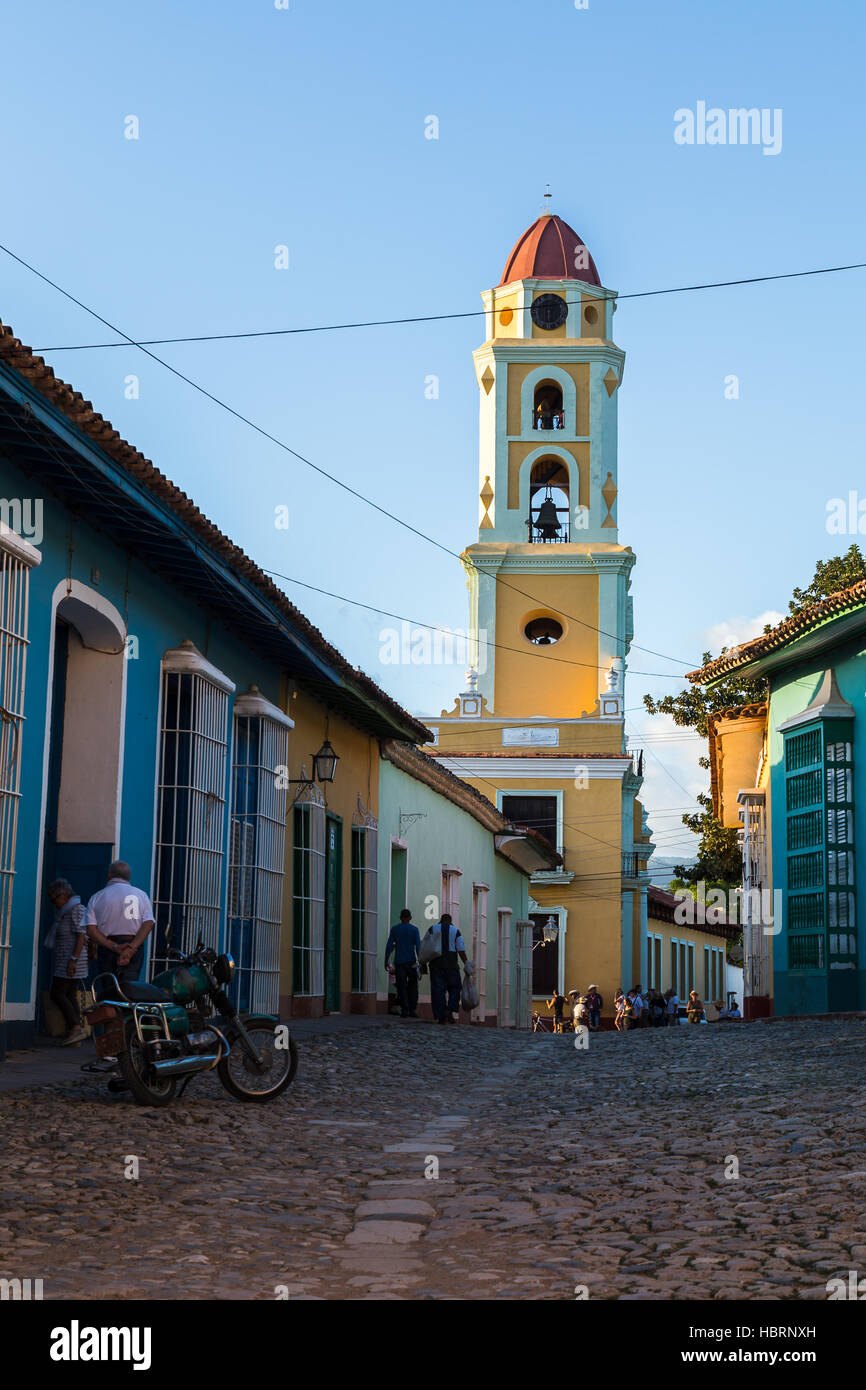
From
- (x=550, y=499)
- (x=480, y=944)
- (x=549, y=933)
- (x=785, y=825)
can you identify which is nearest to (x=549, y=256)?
(x=550, y=499)

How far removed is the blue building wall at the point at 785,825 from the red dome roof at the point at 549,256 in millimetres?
22064

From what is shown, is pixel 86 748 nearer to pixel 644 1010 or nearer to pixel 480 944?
pixel 480 944

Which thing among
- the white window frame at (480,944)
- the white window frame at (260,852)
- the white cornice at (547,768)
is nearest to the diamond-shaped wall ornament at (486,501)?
the white cornice at (547,768)

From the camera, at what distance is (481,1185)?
6250 mm

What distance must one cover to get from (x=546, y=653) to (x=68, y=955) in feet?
99.2

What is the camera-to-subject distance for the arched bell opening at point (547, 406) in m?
39.9

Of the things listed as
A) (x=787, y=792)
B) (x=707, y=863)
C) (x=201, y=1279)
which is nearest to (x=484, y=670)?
(x=707, y=863)

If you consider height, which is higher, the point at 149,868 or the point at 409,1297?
the point at 149,868

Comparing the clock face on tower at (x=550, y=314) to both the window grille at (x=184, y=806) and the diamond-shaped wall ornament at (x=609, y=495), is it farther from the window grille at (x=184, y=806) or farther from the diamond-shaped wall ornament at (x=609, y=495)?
the window grille at (x=184, y=806)

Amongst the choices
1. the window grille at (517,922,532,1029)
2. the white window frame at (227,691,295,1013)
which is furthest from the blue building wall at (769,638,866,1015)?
the window grille at (517,922,532,1029)

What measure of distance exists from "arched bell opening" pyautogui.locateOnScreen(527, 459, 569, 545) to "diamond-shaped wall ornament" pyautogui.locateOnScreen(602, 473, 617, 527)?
0.98m

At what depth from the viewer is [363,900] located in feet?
65.0

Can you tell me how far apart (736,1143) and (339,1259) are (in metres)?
2.73
